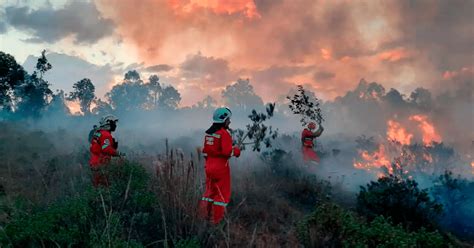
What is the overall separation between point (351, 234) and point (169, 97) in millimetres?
105614

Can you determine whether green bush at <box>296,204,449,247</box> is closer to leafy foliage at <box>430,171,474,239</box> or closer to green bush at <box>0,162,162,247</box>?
green bush at <box>0,162,162,247</box>

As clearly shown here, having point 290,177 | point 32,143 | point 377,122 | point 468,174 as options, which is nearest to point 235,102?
point 377,122

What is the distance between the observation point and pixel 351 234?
3.30 meters

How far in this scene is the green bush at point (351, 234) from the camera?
3088 millimetres

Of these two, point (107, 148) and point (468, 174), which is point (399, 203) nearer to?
point (107, 148)

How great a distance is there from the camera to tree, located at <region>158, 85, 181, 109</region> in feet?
343

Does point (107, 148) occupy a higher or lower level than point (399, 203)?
higher


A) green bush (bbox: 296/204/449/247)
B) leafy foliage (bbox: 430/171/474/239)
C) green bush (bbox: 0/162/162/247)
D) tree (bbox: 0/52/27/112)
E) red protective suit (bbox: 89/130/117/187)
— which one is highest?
tree (bbox: 0/52/27/112)

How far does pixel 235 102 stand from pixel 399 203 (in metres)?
130

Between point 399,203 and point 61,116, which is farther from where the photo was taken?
point 61,116

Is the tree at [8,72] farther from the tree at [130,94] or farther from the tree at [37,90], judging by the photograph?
the tree at [130,94]

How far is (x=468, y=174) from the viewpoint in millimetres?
65938

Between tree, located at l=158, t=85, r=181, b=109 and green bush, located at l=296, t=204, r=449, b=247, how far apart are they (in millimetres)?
102525

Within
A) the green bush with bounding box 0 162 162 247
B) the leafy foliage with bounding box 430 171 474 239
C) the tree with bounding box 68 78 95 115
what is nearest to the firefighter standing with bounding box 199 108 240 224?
the green bush with bounding box 0 162 162 247
